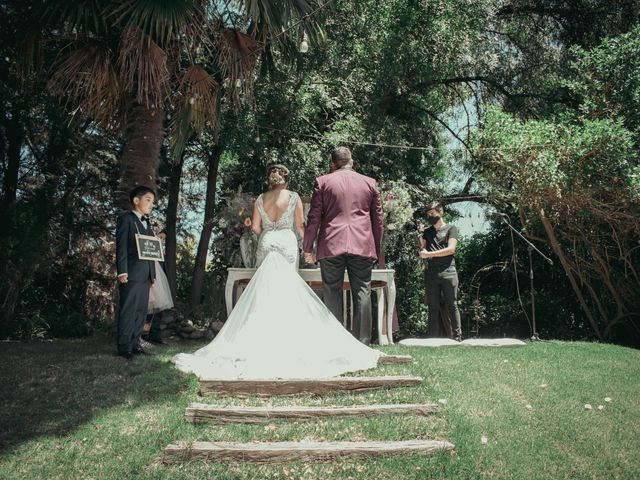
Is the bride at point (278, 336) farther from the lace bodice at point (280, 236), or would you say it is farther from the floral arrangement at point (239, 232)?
the floral arrangement at point (239, 232)

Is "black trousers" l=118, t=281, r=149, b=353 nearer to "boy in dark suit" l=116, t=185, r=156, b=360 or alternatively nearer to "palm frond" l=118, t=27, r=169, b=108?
"boy in dark suit" l=116, t=185, r=156, b=360

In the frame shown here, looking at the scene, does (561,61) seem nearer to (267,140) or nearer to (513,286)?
(513,286)

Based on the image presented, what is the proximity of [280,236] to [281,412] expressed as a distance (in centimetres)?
245

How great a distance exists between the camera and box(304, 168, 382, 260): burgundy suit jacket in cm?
580

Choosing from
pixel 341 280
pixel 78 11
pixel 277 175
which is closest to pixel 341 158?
pixel 277 175

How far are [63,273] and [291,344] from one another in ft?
27.3

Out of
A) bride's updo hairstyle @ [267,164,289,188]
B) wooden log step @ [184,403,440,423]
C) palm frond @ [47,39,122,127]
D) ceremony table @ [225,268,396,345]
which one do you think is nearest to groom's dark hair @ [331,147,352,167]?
bride's updo hairstyle @ [267,164,289,188]

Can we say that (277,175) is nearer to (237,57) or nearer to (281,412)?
(237,57)

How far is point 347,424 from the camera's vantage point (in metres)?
4.10

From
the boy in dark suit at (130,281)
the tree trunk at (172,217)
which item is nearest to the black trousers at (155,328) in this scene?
the boy in dark suit at (130,281)

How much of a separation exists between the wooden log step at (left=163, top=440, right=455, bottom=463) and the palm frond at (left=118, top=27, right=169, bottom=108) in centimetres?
442

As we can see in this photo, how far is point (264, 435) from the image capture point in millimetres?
3914

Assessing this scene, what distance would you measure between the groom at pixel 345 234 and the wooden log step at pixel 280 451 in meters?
2.28

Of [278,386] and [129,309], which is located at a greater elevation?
[129,309]
